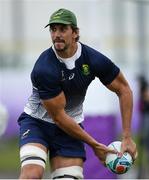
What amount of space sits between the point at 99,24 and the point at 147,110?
8.50ft

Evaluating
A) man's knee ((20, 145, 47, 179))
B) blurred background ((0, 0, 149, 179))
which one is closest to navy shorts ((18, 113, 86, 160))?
man's knee ((20, 145, 47, 179))

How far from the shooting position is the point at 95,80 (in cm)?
1662

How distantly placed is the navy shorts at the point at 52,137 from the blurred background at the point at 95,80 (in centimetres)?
460

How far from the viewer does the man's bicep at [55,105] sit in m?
9.72

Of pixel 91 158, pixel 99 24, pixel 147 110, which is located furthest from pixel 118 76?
pixel 99 24

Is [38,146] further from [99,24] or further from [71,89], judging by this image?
[99,24]

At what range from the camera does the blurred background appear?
54.6 feet

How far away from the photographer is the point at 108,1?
18.2m

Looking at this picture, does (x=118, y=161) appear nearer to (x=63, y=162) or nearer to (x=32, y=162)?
(x=63, y=162)

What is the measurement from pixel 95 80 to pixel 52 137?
21.6 feet

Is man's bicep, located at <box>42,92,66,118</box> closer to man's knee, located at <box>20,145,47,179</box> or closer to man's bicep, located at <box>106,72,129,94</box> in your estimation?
man's knee, located at <box>20,145,47,179</box>

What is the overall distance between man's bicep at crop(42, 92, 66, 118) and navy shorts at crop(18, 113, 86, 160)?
0.36 meters

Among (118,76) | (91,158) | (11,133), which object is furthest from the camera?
(11,133)

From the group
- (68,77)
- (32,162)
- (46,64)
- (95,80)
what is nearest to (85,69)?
(68,77)
